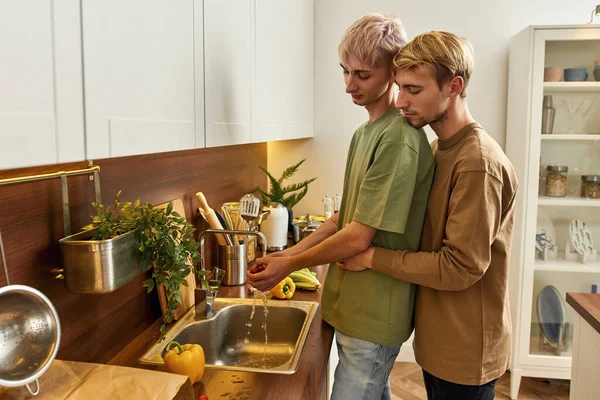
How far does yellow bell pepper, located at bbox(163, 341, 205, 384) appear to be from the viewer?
125 cm

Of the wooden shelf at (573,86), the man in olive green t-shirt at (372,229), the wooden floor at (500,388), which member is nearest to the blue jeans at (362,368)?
the man in olive green t-shirt at (372,229)

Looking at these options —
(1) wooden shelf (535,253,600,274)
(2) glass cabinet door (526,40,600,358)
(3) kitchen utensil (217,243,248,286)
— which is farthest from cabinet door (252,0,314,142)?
(1) wooden shelf (535,253,600,274)

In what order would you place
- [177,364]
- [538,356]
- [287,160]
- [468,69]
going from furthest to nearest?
1. [287,160]
2. [538,356]
3. [468,69]
4. [177,364]

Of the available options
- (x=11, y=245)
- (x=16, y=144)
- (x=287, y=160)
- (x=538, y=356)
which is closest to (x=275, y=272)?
(x=11, y=245)

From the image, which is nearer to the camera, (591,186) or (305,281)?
(305,281)

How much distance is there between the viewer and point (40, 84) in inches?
27.6

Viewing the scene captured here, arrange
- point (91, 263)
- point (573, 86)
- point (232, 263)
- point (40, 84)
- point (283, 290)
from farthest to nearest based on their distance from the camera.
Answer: point (573, 86), point (232, 263), point (283, 290), point (91, 263), point (40, 84)

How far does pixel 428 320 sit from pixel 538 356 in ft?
6.30

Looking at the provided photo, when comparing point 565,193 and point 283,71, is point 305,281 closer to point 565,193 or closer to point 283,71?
point 283,71

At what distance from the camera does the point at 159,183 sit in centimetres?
173

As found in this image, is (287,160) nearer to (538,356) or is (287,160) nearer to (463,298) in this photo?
(538,356)

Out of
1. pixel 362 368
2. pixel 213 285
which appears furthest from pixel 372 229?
pixel 213 285

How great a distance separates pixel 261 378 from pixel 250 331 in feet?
1.67

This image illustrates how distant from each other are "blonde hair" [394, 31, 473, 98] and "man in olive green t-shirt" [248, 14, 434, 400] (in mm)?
88
